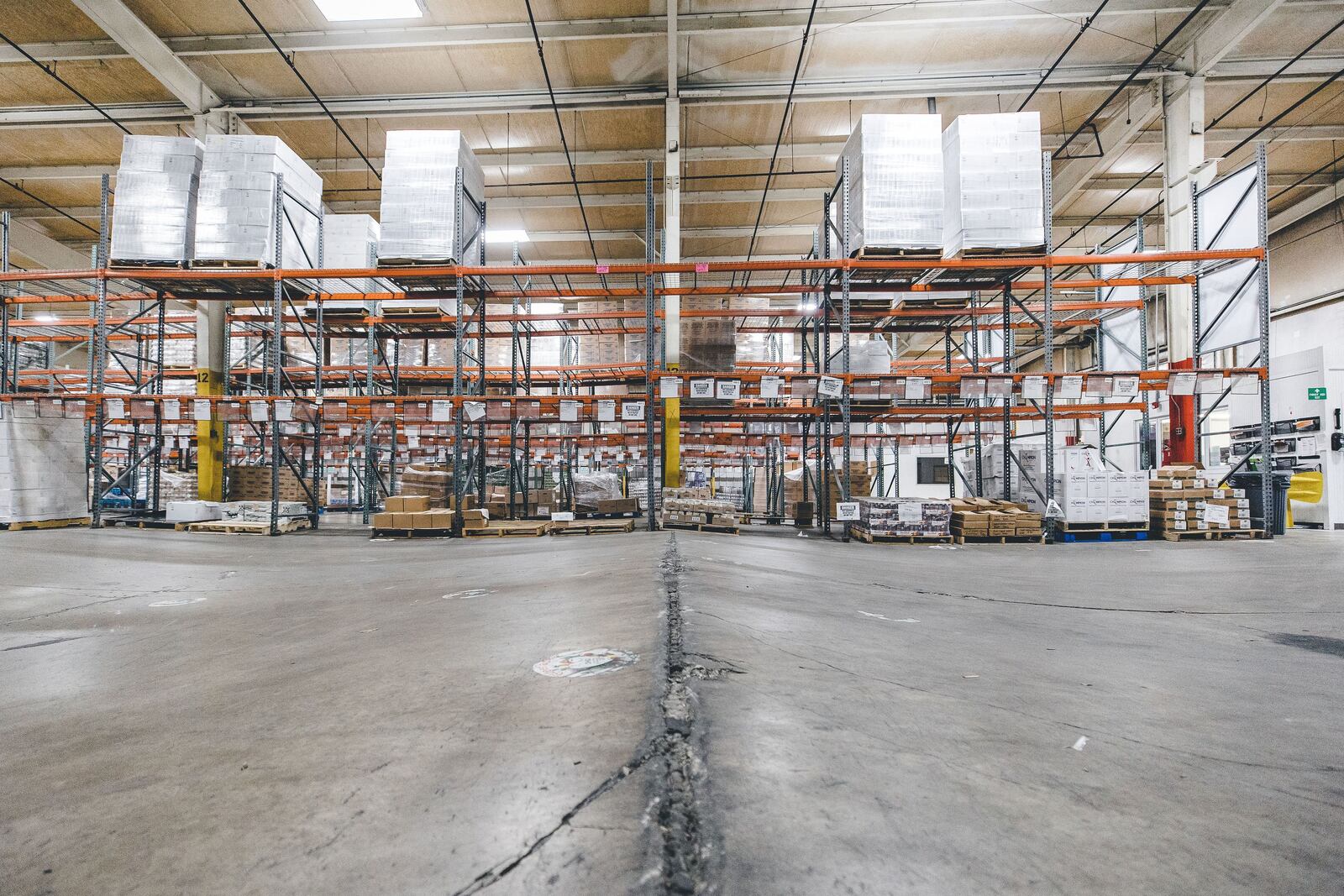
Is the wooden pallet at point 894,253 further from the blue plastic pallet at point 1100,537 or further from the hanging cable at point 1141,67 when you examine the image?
the hanging cable at point 1141,67

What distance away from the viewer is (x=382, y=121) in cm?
1260

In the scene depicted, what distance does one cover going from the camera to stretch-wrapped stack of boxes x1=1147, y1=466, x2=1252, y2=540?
322 inches

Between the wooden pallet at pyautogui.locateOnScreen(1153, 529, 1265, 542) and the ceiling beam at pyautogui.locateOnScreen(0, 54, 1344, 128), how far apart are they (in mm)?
8222

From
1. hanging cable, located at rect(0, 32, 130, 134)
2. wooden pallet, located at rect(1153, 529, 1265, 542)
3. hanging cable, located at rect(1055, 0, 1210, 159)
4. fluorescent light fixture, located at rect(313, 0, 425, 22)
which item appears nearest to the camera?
wooden pallet, located at rect(1153, 529, 1265, 542)

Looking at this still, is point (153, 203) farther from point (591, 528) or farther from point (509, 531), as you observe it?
point (591, 528)

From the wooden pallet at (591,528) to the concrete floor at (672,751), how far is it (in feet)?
17.3

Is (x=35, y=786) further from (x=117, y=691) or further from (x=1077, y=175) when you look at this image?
(x=1077, y=175)

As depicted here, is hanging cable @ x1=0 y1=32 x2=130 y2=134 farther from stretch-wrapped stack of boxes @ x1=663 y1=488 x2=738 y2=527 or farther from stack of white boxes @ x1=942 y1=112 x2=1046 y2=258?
stack of white boxes @ x1=942 y1=112 x2=1046 y2=258

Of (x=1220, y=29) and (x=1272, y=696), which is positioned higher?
(x=1220, y=29)

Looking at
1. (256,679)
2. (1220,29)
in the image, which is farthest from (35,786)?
(1220,29)

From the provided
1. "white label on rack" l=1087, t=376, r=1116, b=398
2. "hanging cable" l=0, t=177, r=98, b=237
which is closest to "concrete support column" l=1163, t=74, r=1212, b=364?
"white label on rack" l=1087, t=376, r=1116, b=398

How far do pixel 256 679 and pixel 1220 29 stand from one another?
15.1 meters

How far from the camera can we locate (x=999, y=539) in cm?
788

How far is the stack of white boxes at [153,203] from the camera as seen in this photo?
8438 mm
